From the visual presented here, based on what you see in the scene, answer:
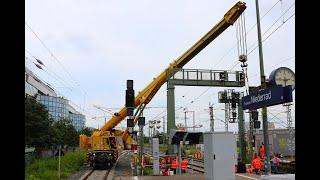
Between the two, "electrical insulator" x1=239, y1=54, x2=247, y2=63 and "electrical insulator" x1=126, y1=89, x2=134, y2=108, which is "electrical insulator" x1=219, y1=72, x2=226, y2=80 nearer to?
"electrical insulator" x1=239, y1=54, x2=247, y2=63

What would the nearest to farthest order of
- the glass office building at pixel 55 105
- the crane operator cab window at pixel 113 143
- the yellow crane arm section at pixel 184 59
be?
1. the yellow crane arm section at pixel 184 59
2. the crane operator cab window at pixel 113 143
3. the glass office building at pixel 55 105

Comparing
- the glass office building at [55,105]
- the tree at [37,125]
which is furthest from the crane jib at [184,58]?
the glass office building at [55,105]

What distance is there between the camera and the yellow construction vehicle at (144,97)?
2800cm

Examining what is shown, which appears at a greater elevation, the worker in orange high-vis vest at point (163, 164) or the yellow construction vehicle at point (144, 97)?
the yellow construction vehicle at point (144, 97)

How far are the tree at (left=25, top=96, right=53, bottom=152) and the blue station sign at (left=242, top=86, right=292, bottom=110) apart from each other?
26.0m

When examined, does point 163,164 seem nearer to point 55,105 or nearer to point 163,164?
point 163,164

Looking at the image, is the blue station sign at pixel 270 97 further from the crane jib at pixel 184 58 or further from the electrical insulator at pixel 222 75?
the electrical insulator at pixel 222 75

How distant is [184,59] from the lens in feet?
102

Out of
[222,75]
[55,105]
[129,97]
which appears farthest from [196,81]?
[55,105]

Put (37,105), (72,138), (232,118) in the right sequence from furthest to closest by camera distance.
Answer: (72,138) < (232,118) < (37,105)

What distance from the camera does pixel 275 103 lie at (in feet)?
38.0
